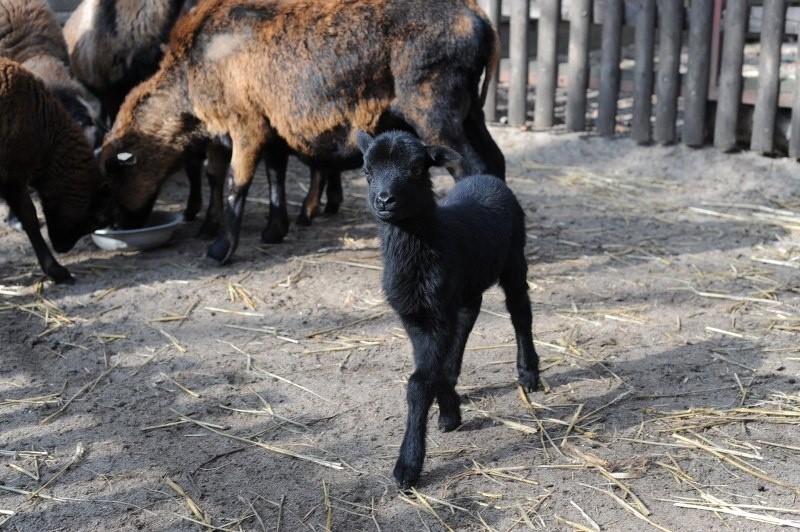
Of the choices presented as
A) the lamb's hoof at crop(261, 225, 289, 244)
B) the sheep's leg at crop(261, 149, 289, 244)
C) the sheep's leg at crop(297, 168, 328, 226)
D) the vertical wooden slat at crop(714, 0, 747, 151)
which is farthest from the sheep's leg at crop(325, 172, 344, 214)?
the vertical wooden slat at crop(714, 0, 747, 151)

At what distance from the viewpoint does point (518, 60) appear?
364 inches

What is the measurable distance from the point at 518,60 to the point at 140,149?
400 cm

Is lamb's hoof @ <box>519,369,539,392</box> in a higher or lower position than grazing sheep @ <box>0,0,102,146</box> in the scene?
lower

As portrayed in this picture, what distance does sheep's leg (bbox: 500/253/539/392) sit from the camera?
14.3 feet

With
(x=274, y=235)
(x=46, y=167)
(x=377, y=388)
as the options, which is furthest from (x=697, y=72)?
(x=46, y=167)

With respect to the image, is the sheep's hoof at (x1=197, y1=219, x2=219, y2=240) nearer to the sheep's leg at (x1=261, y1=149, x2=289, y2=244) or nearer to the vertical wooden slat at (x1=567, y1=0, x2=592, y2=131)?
the sheep's leg at (x1=261, y1=149, x2=289, y2=244)

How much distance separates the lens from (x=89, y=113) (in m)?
7.41

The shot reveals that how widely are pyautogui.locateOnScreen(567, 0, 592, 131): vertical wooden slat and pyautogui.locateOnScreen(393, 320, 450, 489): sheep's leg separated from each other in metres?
5.78

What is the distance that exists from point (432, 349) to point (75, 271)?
3.54 metres

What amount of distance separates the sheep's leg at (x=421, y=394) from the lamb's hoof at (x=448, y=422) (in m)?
0.39

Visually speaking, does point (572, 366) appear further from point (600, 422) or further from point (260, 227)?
point (260, 227)

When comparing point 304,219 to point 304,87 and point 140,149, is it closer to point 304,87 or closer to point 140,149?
point 140,149

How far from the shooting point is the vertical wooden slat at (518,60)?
9.13m

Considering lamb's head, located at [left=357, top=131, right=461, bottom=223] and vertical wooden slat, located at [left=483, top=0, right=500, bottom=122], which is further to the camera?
vertical wooden slat, located at [left=483, top=0, right=500, bottom=122]
